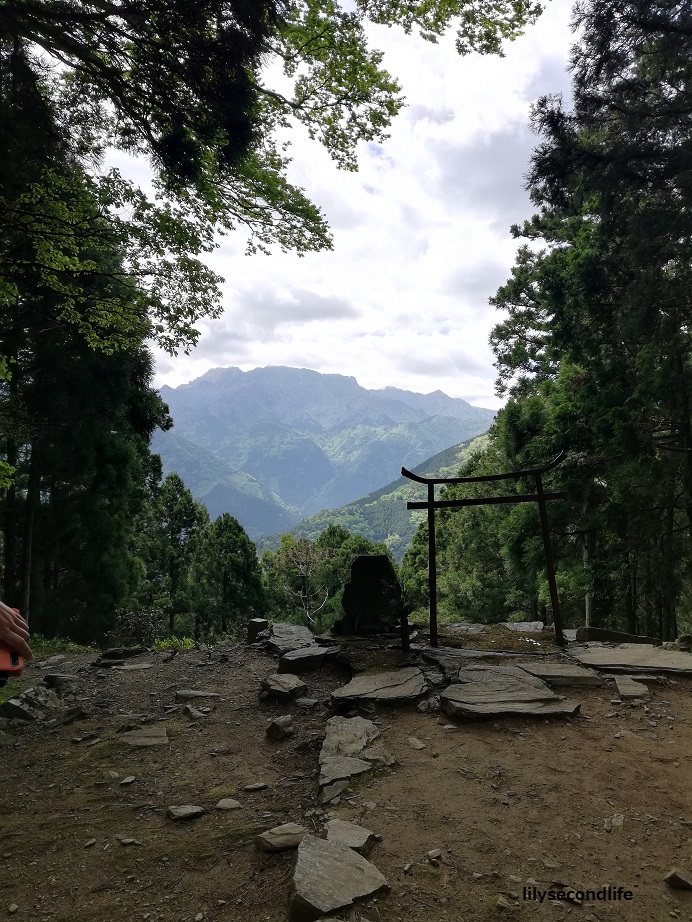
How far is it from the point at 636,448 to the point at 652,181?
4.89m

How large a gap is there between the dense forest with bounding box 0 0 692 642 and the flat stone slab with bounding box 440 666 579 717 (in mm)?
5618

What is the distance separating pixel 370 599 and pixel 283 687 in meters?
2.45

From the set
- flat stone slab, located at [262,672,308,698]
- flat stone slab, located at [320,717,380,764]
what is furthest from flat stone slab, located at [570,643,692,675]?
flat stone slab, located at [262,672,308,698]

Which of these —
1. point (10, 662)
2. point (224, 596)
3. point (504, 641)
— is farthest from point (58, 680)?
point (224, 596)

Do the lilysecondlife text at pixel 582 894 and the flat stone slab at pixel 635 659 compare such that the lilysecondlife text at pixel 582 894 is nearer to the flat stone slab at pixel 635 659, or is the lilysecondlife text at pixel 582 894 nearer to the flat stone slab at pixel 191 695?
the flat stone slab at pixel 635 659

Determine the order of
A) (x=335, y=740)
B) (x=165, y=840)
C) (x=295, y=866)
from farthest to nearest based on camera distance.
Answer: (x=335, y=740) → (x=165, y=840) → (x=295, y=866)

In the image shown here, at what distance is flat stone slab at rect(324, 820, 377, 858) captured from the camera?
2783 mm

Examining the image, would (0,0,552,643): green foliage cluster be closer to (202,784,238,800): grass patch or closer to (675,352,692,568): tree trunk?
(202,784,238,800): grass patch

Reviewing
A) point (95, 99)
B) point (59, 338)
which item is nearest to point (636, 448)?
point (95, 99)

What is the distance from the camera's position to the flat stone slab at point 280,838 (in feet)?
9.73

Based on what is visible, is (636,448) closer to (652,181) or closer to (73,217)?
(652,181)

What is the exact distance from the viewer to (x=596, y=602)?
11.8 m

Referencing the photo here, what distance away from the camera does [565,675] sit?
17.9ft

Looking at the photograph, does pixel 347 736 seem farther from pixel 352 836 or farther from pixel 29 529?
pixel 29 529
